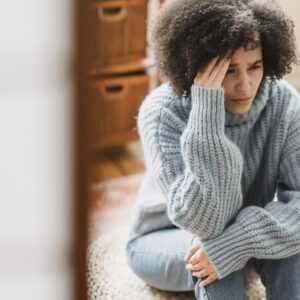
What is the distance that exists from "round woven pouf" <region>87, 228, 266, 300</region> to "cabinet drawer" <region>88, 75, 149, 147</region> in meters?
0.56

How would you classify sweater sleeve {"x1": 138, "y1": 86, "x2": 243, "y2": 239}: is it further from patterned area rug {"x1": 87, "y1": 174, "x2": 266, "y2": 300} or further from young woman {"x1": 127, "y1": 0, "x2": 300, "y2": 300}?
patterned area rug {"x1": 87, "y1": 174, "x2": 266, "y2": 300}

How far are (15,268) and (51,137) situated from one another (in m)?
0.24

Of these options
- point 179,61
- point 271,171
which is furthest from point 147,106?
point 271,171

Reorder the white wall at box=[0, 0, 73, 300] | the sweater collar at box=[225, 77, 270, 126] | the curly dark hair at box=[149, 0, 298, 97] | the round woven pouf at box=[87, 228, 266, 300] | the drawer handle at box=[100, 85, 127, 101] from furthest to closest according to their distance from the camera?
1. the drawer handle at box=[100, 85, 127, 101]
2. the round woven pouf at box=[87, 228, 266, 300]
3. the sweater collar at box=[225, 77, 270, 126]
4. the curly dark hair at box=[149, 0, 298, 97]
5. the white wall at box=[0, 0, 73, 300]

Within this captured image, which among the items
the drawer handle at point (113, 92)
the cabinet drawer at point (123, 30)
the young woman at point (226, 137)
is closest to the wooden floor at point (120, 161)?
the drawer handle at point (113, 92)

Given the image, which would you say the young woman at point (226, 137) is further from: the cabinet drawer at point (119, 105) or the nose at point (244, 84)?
the cabinet drawer at point (119, 105)

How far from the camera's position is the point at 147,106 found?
4.24 ft

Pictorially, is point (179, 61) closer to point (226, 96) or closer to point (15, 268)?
point (226, 96)

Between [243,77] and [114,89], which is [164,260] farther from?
[114,89]

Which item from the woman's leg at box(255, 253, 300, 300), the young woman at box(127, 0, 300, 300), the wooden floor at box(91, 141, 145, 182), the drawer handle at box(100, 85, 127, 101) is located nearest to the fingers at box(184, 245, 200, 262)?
the young woman at box(127, 0, 300, 300)

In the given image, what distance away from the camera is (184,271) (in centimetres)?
133

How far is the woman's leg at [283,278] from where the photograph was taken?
1.20 m

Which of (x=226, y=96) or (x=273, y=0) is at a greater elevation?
(x=273, y=0)

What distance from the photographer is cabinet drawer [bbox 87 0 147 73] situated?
6.49 ft
